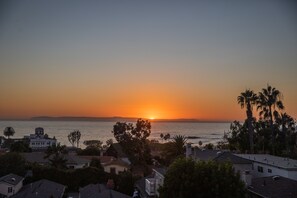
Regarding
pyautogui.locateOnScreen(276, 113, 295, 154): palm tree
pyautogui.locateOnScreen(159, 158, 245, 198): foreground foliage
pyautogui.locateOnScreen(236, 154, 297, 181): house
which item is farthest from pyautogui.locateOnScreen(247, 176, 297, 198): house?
pyautogui.locateOnScreen(276, 113, 295, 154): palm tree

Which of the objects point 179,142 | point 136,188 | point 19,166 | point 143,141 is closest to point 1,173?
point 19,166

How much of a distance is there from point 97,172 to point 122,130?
26.9 m

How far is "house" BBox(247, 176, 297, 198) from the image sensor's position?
23188 mm

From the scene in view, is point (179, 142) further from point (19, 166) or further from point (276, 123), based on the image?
point (19, 166)

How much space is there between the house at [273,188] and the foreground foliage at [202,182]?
3.49 metres

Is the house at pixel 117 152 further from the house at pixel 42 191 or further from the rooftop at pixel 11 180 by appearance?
the rooftop at pixel 11 180

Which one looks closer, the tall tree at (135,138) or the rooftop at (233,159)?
the rooftop at (233,159)

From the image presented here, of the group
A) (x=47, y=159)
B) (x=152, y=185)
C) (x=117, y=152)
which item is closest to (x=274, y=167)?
(x=152, y=185)

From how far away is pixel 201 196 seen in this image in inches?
838

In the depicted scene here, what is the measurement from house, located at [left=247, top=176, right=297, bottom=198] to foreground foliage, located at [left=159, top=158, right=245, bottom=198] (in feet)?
11.4

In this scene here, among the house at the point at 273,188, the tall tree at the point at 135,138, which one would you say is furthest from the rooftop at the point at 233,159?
the tall tree at the point at 135,138

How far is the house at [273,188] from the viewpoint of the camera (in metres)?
23.2

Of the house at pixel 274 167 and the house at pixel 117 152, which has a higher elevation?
the house at pixel 274 167

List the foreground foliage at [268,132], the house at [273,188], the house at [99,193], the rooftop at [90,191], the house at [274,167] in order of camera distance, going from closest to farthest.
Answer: the house at [273,188] < the house at [99,193] < the house at [274,167] < the rooftop at [90,191] < the foreground foliage at [268,132]
